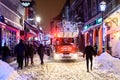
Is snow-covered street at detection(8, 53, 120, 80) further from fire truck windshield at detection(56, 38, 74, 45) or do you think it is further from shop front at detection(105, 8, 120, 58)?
fire truck windshield at detection(56, 38, 74, 45)

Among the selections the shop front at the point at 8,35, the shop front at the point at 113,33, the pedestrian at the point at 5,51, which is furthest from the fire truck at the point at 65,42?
the pedestrian at the point at 5,51

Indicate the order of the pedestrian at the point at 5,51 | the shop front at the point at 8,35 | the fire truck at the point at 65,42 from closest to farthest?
the pedestrian at the point at 5,51 < the fire truck at the point at 65,42 < the shop front at the point at 8,35

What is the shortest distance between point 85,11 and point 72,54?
25.4 meters

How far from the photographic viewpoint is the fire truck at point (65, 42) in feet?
105

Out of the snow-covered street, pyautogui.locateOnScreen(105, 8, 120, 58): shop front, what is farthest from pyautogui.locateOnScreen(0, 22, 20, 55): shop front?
pyautogui.locateOnScreen(105, 8, 120, 58): shop front

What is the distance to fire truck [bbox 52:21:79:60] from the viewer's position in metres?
32.1

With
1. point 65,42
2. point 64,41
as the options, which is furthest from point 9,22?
point 65,42

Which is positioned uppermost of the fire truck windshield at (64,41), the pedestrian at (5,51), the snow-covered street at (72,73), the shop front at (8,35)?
the shop front at (8,35)

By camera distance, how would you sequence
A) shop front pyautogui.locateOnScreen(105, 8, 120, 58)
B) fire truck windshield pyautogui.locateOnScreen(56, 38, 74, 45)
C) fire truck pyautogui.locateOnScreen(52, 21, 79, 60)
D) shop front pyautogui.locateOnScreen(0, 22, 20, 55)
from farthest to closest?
1. fire truck windshield pyautogui.locateOnScreen(56, 38, 74, 45)
2. shop front pyautogui.locateOnScreen(105, 8, 120, 58)
3. shop front pyautogui.locateOnScreen(0, 22, 20, 55)
4. fire truck pyautogui.locateOnScreen(52, 21, 79, 60)

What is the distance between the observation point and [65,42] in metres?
33.6

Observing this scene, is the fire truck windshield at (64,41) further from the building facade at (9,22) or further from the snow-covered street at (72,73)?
the snow-covered street at (72,73)

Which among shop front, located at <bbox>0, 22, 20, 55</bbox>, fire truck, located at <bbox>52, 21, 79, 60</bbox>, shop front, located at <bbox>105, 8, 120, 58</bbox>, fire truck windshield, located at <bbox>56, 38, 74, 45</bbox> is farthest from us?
fire truck windshield, located at <bbox>56, 38, 74, 45</bbox>

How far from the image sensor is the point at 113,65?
2317cm

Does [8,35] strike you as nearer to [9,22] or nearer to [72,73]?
[9,22]
